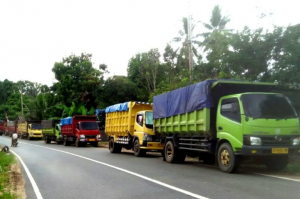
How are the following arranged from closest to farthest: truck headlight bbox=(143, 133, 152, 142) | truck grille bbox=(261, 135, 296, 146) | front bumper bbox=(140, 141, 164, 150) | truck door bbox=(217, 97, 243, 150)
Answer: truck grille bbox=(261, 135, 296, 146)
truck door bbox=(217, 97, 243, 150)
front bumper bbox=(140, 141, 164, 150)
truck headlight bbox=(143, 133, 152, 142)

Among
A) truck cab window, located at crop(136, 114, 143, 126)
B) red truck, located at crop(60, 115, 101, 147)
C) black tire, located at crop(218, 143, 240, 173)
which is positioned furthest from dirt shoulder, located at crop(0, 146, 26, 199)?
red truck, located at crop(60, 115, 101, 147)

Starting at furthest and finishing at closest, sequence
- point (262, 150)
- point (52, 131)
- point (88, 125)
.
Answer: point (52, 131)
point (88, 125)
point (262, 150)

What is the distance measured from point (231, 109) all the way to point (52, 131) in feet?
90.1

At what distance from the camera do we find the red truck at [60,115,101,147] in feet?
93.1

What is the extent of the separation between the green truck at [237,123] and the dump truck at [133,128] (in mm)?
3640

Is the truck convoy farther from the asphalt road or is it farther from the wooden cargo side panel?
the asphalt road

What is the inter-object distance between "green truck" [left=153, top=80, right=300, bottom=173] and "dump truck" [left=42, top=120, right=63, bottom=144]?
22.4 m

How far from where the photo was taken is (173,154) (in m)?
14.1

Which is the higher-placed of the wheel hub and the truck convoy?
the truck convoy

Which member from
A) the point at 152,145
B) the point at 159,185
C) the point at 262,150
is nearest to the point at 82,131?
the point at 152,145

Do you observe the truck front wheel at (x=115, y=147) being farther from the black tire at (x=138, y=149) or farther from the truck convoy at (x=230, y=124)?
the truck convoy at (x=230, y=124)

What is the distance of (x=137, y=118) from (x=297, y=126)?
9138 millimetres

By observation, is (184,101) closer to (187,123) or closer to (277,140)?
(187,123)

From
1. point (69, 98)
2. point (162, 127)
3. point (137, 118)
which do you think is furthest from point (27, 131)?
point (162, 127)
